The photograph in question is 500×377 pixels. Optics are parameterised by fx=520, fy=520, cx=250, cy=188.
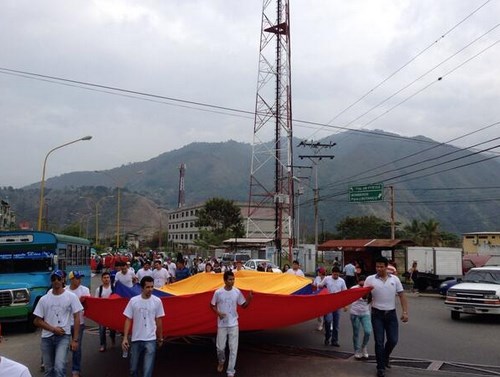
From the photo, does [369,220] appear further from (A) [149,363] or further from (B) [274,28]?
(A) [149,363]

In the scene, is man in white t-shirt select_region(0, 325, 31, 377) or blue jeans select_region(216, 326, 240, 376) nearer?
man in white t-shirt select_region(0, 325, 31, 377)

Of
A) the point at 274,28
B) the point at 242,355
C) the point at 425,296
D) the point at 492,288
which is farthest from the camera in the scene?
the point at 274,28

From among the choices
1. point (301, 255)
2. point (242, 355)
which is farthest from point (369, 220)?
point (242, 355)

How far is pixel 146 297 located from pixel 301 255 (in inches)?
1594

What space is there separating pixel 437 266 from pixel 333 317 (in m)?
19.8

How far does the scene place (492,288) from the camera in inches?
613

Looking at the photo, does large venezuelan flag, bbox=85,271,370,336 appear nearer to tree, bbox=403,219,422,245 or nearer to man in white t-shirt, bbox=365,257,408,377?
man in white t-shirt, bbox=365,257,408,377

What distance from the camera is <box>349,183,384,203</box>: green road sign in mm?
38219

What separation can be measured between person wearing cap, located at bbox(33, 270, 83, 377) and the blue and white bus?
6.57m

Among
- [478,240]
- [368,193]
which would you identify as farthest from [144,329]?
[478,240]

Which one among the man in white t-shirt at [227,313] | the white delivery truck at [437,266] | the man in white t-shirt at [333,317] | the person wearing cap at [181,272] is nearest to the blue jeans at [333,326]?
the man in white t-shirt at [333,317]

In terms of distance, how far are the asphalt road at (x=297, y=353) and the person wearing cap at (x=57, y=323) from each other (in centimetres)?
194

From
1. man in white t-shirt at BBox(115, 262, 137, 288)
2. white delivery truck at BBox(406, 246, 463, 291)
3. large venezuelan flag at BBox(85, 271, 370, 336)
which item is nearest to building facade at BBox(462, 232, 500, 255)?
white delivery truck at BBox(406, 246, 463, 291)

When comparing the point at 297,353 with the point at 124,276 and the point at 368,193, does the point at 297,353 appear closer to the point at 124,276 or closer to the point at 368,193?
the point at 124,276
